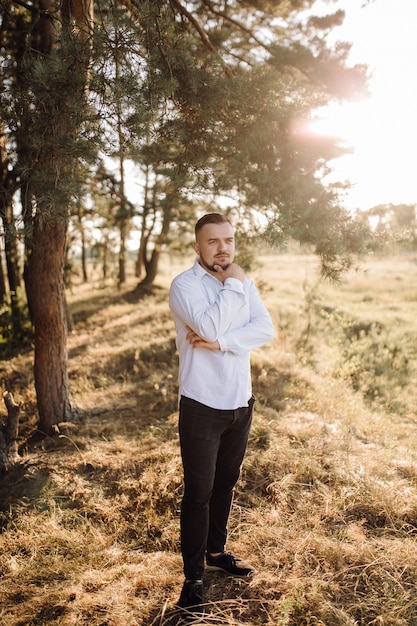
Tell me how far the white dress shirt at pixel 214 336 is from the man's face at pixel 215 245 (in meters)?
0.08

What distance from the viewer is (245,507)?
393cm

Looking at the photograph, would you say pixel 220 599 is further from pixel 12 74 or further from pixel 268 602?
pixel 12 74

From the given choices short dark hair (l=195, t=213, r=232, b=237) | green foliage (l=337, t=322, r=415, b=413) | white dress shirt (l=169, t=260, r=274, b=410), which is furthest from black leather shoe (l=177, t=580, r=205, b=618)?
green foliage (l=337, t=322, r=415, b=413)

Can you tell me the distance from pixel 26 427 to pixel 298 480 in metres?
3.54

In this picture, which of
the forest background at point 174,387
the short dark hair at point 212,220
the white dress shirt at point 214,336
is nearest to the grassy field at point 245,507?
the forest background at point 174,387

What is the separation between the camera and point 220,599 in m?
2.91

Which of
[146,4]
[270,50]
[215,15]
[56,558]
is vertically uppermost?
[215,15]

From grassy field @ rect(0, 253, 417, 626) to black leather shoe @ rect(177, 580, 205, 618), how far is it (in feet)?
0.29

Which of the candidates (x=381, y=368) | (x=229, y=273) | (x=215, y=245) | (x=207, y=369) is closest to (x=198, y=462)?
(x=207, y=369)

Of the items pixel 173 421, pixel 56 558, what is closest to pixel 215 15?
pixel 173 421

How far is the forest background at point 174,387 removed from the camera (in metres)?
3.09

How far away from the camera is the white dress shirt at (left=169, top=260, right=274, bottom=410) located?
2729mm

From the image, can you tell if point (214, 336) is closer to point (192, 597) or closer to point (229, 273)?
point (229, 273)

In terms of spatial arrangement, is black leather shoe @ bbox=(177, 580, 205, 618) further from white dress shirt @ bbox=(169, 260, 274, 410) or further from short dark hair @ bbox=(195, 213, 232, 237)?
short dark hair @ bbox=(195, 213, 232, 237)
